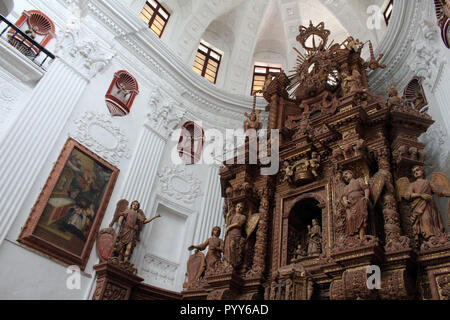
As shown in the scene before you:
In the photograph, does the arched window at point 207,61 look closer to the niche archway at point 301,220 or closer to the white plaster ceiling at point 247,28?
the white plaster ceiling at point 247,28

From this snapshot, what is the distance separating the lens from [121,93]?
12938mm

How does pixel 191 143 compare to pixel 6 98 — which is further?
pixel 191 143

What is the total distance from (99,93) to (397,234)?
9534 millimetres

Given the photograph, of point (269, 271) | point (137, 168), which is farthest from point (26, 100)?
point (269, 271)

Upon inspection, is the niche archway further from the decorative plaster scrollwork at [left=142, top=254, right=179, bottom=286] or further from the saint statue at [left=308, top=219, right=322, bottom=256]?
the decorative plaster scrollwork at [left=142, top=254, right=179, bottom=286]

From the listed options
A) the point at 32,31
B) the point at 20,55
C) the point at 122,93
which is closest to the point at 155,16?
the point at 122,93

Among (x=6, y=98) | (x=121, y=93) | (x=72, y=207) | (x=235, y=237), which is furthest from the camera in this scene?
(x=121, y=93)

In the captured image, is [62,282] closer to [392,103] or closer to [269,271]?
[269,271]

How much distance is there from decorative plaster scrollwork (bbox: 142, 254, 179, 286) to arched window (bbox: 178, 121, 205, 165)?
12.2 feet

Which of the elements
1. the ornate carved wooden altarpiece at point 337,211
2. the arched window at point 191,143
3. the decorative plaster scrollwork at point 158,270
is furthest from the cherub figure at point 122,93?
the decorative plaster scrollwork at point 158,270

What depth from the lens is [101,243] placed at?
409 inches

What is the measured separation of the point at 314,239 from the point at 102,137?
7.05 m

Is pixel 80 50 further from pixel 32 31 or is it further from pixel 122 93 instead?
pixel 122 93

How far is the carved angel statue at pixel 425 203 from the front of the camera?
656 centimetres
